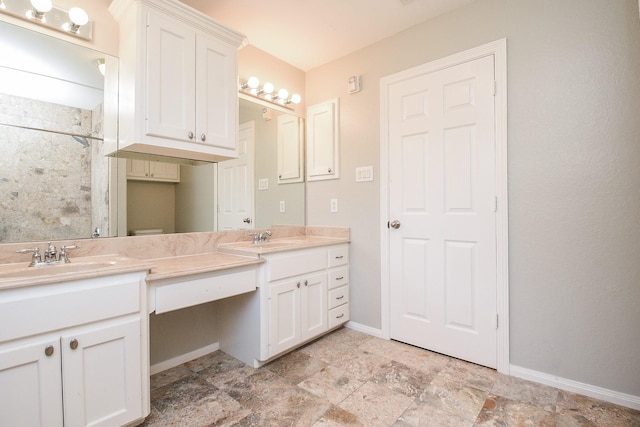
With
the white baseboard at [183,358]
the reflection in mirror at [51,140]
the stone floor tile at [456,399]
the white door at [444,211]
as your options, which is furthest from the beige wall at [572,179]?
the reflection in mirror at [51,140]

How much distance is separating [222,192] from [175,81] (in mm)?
816

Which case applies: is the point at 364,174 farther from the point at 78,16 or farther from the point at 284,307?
the point at 78,16

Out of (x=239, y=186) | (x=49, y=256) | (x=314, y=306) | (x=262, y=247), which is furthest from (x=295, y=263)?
(x=49, y=256)

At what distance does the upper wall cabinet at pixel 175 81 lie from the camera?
1.63 metres

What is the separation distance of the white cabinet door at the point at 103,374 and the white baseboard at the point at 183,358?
593 millimetres

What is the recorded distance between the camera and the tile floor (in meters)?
1.51

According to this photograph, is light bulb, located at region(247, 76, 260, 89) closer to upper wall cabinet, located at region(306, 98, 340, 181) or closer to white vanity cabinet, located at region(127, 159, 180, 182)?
upper wall cabinet, located at region(306, 98, 340, 181)

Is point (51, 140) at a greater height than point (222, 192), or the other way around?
point (51, 140)

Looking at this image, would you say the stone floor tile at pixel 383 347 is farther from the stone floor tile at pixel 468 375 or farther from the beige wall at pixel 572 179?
the beige wall at pixel 572 179

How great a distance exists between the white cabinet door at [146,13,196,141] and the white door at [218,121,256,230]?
1.66 feet

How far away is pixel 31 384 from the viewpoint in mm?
1139

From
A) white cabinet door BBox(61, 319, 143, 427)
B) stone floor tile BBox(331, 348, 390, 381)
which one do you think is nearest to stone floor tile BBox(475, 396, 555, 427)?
stone floor tile BBox(331, 348, 390, 381)

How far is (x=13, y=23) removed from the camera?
4.99ft

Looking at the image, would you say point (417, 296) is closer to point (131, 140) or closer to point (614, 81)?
point (614, 81)
